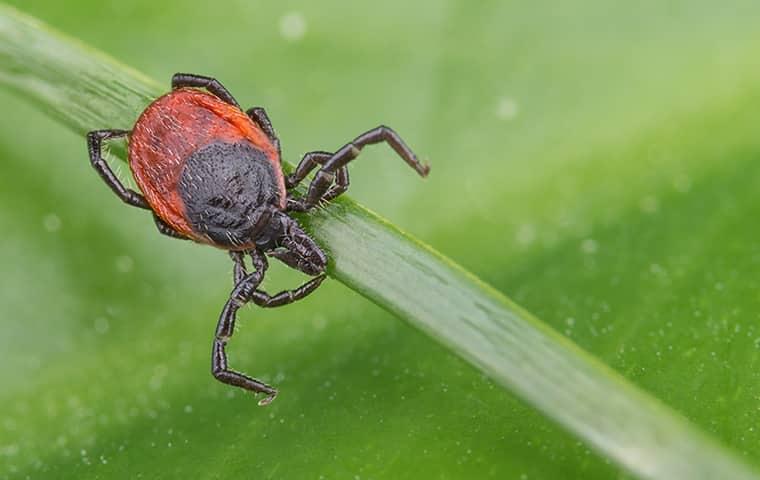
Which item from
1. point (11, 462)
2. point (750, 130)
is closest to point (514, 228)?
point (750, 130)

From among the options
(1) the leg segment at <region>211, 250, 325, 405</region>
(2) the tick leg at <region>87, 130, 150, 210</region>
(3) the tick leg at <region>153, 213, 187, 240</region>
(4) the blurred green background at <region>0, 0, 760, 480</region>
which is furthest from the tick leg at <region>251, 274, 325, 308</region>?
(2) the tick leg at <region>87, 130, 150, 210</region>

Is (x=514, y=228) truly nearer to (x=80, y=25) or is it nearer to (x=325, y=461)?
(x=325, y=461)

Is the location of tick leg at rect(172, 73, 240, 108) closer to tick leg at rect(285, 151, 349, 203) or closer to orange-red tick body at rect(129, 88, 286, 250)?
orange-red tick body at rect(129, 88, 286, 250)

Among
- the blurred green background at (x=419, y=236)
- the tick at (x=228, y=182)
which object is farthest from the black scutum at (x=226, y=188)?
the blurred green background at (x=419, y=236)

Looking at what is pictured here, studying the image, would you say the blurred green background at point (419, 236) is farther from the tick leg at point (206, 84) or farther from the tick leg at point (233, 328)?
the tick leg at point (206, 84)

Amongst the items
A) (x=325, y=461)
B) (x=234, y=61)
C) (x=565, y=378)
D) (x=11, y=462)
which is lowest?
(x=11, y=462)

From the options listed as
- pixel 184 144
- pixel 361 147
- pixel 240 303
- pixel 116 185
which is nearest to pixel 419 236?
pixel 361 147
